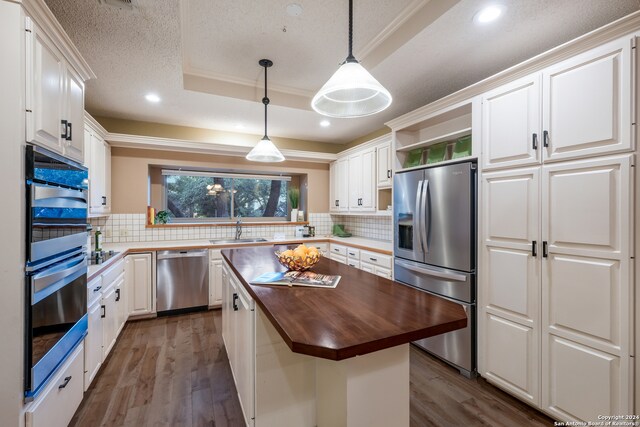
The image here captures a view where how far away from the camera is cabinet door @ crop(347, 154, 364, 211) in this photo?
4.18 metres

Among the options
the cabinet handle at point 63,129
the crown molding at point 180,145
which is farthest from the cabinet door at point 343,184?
the cabinet handle at point 63,129

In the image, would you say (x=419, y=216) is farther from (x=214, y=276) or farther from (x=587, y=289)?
(x=214, y=276)

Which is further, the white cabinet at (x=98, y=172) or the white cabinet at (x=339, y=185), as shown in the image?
the white cabinet at (x=339, y=185)

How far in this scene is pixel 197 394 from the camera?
209 centimetres

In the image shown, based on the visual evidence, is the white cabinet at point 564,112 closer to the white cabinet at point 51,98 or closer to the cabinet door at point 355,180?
the cabinet door at point 355,180

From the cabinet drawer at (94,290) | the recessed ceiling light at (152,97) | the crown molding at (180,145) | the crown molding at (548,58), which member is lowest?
the cabinet drawer at (94,290)

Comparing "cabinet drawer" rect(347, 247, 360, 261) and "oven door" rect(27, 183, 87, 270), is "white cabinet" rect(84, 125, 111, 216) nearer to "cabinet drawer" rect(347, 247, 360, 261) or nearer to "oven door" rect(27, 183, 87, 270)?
"oven door" rect(27, 183, 87, 270)

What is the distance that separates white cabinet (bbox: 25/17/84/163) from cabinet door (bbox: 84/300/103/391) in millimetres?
1113

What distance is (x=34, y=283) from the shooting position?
50.3 inches

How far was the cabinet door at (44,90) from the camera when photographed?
1.29m

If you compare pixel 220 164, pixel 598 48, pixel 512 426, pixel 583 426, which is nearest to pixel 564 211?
pixel 598 48

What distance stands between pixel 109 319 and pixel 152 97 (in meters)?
2.18

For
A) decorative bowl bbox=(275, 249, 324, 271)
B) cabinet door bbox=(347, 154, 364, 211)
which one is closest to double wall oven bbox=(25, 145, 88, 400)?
decorative bowl bbox=(275, 249, 324, 271)

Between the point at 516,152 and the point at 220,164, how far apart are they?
12.0 ft
